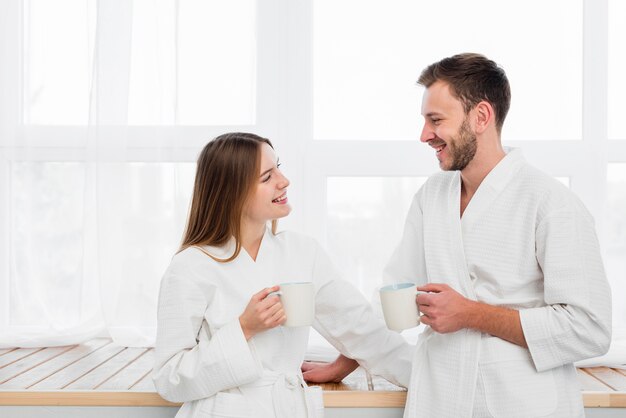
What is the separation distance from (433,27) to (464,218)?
1227mm

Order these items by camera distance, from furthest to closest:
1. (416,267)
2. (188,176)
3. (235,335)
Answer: (188,176) < (416,267) < (235,335)

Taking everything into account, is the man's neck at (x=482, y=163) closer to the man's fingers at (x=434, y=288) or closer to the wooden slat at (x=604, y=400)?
the man's fingers at (x=434, y=288)

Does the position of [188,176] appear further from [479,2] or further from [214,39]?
[479,2]

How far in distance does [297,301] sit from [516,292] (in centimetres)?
51

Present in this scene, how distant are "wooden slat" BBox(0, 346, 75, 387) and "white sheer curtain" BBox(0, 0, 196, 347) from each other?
56 mm

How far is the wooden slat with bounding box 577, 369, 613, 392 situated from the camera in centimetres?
198

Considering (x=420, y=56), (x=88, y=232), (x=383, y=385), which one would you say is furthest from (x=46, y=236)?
(x=420, y=56)

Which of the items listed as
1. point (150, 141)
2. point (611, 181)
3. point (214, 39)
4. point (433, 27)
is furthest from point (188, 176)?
point (611, 181)

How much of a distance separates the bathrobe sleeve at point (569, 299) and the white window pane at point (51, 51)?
6.34 feet

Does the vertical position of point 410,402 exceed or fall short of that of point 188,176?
it falls short

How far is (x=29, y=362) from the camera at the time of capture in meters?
2.38

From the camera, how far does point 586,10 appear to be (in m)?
2.70

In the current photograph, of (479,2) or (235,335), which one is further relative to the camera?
(479,2)

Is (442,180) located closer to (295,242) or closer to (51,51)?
(295,242)
